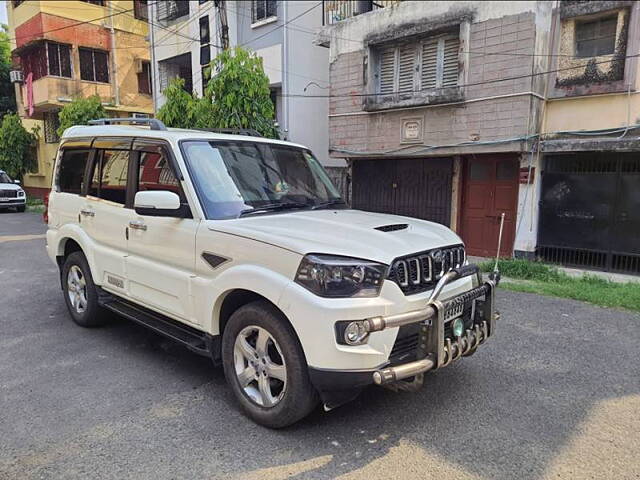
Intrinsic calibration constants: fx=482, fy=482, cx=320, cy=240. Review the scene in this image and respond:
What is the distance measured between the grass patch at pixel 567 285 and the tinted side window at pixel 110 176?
19.3 ft

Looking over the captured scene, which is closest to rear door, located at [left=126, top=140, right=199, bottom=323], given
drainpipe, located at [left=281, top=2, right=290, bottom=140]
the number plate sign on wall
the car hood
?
the car hood

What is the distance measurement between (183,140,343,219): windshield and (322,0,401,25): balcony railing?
9.79 m

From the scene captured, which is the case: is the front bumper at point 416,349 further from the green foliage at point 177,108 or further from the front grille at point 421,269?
the green foliage at point 177,108

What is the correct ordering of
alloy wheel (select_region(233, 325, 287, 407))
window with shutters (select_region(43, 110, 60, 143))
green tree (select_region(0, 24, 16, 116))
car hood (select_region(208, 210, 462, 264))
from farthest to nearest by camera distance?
1. green tree (select_region(0, 24, 16, 116))
2. window with shutters (select_region(43, 110, 60, 143))
3. alloy wheel (select_region(233, 325, 287, 407))
4. car hood (select_region(208, 210, 462, 264))

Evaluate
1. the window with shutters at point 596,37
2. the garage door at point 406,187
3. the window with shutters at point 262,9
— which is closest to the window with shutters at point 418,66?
the garage door at point 406,187

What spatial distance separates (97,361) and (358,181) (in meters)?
9.44

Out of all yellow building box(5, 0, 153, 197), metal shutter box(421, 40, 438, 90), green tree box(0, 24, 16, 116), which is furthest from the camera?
green tree box(0, 24, 16, 116)

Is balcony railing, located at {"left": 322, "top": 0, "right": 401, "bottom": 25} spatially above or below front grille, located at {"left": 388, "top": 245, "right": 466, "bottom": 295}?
above

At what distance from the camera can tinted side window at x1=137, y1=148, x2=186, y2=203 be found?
12.7 ft

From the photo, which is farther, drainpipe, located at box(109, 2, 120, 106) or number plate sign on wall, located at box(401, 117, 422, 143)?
drainpipe, located at box(109, 2, 120, 106)

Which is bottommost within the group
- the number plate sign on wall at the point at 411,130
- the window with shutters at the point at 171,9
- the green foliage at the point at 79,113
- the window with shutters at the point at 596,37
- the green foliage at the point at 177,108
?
the number plate sign on wall at the point at 411,130

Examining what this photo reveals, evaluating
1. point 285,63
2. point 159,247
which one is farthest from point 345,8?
point 159,247

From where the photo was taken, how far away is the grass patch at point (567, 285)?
6.75 m

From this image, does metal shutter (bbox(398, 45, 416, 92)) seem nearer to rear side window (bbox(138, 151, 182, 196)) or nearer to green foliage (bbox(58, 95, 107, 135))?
rear side window (bbox(138, 151, 182, 196))
